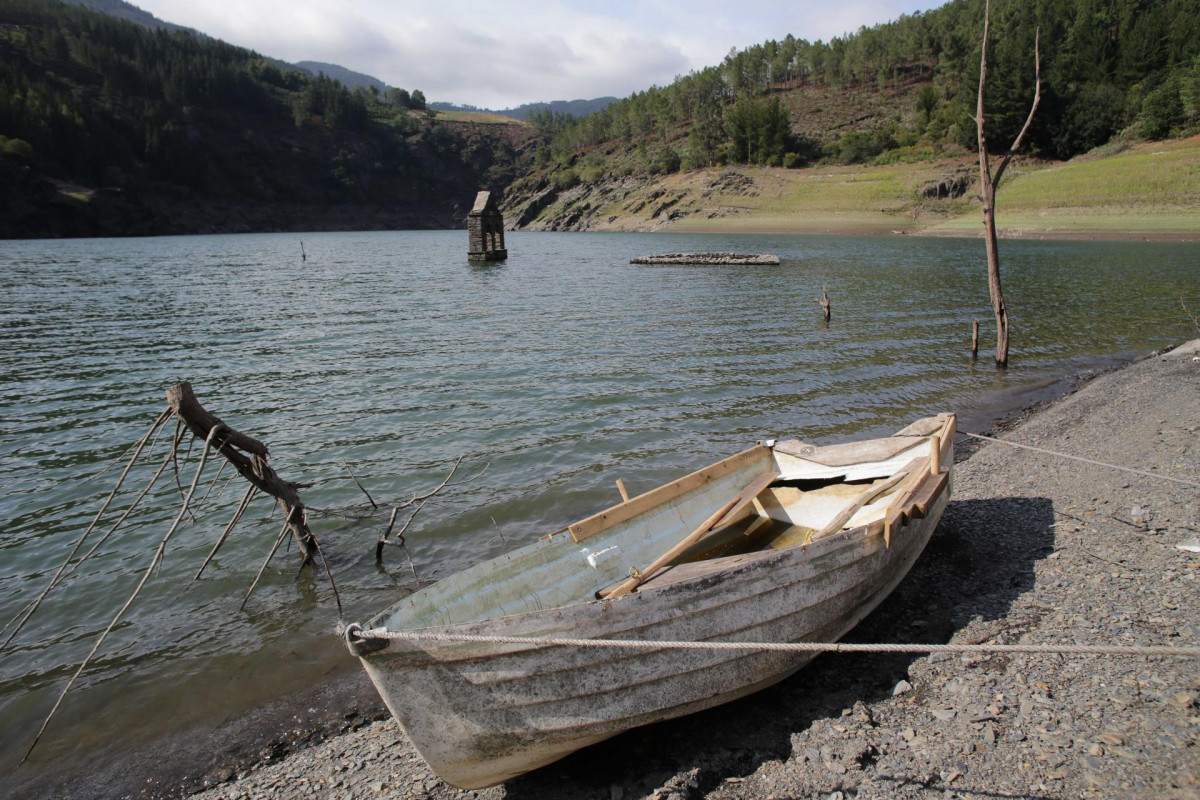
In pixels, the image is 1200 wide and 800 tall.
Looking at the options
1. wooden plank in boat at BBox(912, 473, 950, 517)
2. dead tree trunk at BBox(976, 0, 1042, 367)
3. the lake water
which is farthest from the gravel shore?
dead tree trunk at BBox(976, 0, 1042, 367)

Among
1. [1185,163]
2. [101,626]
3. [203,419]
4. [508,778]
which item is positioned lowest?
[101,626]

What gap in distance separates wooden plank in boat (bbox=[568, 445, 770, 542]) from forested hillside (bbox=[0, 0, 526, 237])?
119586 mm

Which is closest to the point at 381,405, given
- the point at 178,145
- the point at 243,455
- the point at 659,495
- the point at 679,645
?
the point at 243,455

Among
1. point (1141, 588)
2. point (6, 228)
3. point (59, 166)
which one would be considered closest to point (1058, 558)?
point (1141, 588)

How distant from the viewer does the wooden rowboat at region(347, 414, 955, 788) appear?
4164 mm

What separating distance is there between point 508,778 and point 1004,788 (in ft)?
10.4

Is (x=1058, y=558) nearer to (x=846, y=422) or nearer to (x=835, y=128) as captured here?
(x=846, y=422)

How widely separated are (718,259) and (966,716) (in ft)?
152

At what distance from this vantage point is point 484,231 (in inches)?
2110

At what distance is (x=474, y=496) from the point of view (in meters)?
10.5

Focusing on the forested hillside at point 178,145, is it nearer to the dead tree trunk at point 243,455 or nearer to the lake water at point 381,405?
the lake water at point 381,405

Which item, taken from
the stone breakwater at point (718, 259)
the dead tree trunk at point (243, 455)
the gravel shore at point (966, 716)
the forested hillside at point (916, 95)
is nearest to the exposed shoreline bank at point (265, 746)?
the gravel shore at point (966, 716)

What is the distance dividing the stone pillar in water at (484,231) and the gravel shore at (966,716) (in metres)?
49.2

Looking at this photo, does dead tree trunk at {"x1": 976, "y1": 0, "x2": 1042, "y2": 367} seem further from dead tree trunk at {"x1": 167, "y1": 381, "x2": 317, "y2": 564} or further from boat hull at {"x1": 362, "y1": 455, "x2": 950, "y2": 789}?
dead tree trunk at {"x1": 167, "y1": 381, "x2": 317, "y2": 564}
